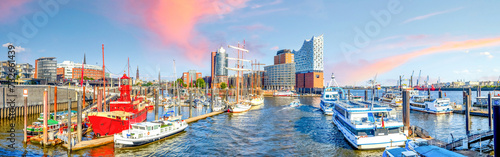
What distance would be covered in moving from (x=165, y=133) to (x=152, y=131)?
103 inches

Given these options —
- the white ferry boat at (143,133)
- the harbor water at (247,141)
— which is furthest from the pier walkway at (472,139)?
the white ferry boat at (143,133)

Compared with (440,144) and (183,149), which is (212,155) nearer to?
(183,149)

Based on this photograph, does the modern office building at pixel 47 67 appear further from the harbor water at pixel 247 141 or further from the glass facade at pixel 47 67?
the harbor water at pixel 247 141

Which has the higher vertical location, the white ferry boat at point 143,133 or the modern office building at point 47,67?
the modern office building at point 47,67

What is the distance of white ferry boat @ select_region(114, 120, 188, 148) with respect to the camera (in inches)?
1166

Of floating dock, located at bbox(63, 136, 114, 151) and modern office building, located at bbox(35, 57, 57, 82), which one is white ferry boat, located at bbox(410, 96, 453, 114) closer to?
floating dock, located at bbox(63, 136, 114, 151)

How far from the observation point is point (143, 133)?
31250 millimetres

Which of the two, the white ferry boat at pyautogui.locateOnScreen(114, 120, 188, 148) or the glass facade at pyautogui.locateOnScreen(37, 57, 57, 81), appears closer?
the white ferry boat at pyautogui.locateOnScreen(114, 120, 188, 148)

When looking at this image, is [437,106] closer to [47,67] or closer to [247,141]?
[247,141]

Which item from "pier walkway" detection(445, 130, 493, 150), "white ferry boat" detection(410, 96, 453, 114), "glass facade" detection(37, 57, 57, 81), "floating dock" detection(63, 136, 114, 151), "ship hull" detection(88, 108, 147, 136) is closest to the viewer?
"pier walkway" detection(445, 130, 493, 150)

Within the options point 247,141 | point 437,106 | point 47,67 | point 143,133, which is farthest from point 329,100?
point 47,67

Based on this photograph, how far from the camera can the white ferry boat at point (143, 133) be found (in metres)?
29.6

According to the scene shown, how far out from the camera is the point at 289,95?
17125cm

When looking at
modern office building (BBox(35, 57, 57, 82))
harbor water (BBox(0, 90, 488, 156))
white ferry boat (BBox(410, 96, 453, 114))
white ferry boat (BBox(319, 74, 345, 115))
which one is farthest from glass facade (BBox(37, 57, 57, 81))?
white ferry boat (BBox(410, 96, 453, 114))
